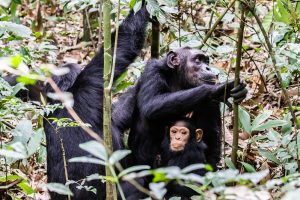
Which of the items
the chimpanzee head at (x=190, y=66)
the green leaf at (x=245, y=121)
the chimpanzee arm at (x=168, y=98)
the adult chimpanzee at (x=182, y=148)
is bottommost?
the adult chimpanzee at (x=182, y=148)

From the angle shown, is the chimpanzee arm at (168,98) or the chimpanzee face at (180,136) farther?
the chimpanzee face at (180,136)

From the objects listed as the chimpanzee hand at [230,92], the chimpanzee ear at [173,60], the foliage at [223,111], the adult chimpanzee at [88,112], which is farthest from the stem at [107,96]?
the chimpanzee ear at [173,60]

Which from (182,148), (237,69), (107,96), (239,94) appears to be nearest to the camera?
(107,96)

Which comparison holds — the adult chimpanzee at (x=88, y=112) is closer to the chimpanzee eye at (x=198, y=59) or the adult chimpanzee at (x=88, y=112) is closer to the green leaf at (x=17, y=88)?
the green leaf at (x=17, y=88)

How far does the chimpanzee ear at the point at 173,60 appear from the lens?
6234 millimetres

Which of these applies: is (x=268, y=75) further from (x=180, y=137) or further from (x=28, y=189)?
(x=28, y=189)

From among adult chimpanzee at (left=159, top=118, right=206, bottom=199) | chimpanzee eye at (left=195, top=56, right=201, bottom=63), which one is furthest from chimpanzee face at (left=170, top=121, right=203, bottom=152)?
chimpanzee eye at (left=195, top=56, right=201, bottom=63)

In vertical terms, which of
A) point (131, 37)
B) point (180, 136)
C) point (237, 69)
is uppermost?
point (131, 37)

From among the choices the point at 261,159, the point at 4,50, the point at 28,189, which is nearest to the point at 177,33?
the point at 261,159

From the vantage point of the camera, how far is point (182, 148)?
570cm

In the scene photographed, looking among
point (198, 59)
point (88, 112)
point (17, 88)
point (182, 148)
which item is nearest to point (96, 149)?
point (88, 112)

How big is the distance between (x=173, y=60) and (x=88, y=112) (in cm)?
124

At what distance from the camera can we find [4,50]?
550 centimetres

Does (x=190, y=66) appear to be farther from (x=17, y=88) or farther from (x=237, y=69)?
(x=17, y=88)
